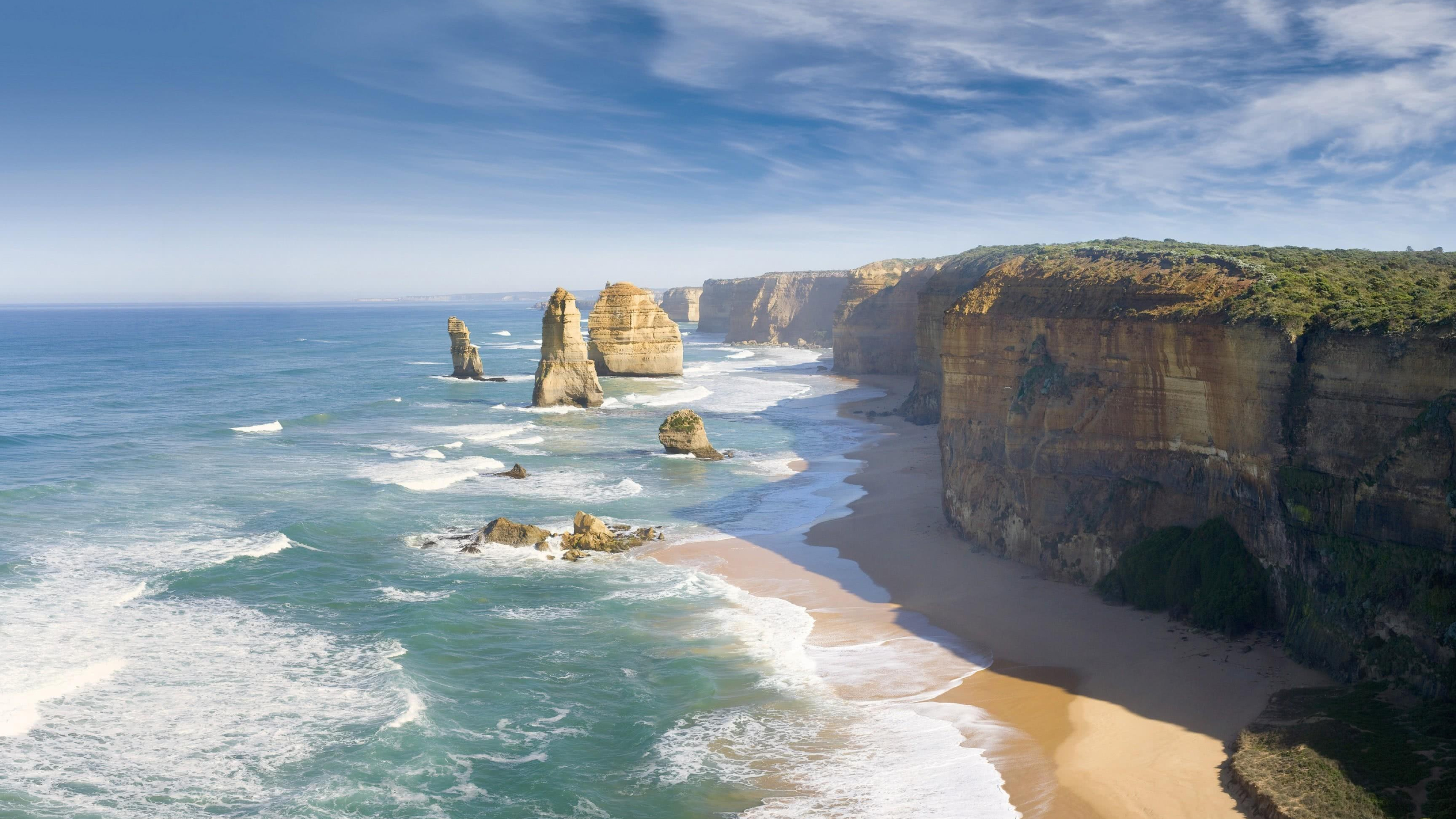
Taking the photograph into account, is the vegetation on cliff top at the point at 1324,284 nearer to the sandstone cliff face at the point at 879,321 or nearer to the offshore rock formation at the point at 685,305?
the sandstone cliff face at the point at 879,321

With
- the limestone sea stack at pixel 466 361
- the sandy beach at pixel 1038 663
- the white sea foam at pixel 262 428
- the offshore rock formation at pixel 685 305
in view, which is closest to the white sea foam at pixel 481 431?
the white sea foam at pixel 262 428

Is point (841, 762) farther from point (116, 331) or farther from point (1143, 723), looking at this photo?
point (116, 331)

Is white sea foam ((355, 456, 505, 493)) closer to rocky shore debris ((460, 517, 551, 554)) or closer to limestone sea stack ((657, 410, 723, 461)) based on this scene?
limestone sea stack ((657, 410, 723, 461))

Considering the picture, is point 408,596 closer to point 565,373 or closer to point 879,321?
point 565,373

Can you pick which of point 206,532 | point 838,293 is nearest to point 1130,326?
point 206,532

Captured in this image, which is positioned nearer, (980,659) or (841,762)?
(841,762)

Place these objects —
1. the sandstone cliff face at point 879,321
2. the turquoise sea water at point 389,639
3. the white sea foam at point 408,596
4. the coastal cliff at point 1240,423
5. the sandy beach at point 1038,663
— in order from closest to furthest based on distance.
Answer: the sandy beach at point 1038,663 < the turquoise sea water at point 389,639 < the coastal cliff at point 1240,423 < the white sea foam at point 408,596 < the sandstone cliff face at point 879,321
